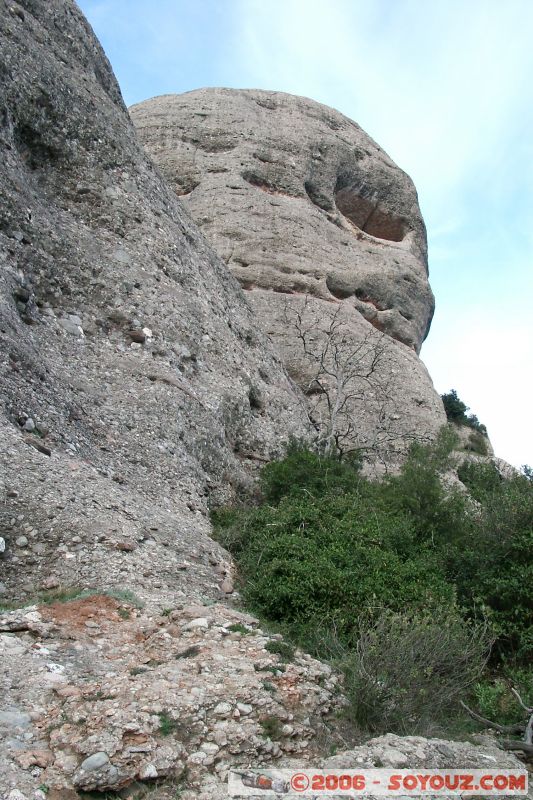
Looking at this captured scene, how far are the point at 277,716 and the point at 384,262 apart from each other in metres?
23.8

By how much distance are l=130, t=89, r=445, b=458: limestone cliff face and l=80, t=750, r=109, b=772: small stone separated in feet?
52.1

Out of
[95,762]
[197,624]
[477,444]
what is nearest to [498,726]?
[197,624]

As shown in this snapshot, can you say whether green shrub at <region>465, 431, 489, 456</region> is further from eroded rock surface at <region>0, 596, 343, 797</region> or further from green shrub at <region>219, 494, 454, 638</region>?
eroded rock surface at <region>0, 596, 343, 797</region>

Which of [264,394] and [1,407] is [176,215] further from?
[1,407]

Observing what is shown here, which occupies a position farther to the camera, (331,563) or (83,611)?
(331,563)

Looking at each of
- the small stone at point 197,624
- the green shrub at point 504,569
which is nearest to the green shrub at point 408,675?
the small stone at point 197,624

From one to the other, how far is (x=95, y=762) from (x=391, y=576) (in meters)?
6.08

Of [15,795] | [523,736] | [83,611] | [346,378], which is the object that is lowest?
[15,795]

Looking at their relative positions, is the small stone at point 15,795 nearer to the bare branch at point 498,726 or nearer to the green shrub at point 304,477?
the bare branch at point 498,726

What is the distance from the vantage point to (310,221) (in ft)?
89.4

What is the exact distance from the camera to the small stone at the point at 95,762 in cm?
505

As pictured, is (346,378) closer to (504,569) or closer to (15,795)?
(504,569)

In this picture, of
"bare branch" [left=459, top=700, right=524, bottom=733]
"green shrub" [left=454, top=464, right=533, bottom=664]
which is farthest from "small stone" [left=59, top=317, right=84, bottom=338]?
"bare branch" [left=459, top=700, right=524, bottom=733]

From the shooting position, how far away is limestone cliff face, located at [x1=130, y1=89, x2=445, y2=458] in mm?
Result: 23812
